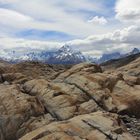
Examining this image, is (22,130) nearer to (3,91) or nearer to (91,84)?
(3,91)

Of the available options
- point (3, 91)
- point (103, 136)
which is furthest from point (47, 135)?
point (3, 91)

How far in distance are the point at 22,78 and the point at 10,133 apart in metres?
14.7

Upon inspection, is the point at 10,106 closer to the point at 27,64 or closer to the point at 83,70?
the point at 83,70

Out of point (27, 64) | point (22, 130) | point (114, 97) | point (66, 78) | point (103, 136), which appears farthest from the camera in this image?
point (27, 64)

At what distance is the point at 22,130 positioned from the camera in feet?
140

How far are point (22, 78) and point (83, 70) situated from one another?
930cm

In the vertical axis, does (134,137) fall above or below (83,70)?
below

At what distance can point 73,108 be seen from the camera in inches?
1735

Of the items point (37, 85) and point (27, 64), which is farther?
point (27, 64)

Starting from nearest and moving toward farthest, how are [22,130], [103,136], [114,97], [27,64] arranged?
[103,136]
[22,130]
[114,97]
[27,64]

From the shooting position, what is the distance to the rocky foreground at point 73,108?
35.9m

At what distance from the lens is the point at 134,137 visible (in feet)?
120

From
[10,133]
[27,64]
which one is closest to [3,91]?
[10,133]

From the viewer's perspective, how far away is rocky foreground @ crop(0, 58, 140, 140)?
35.9m
